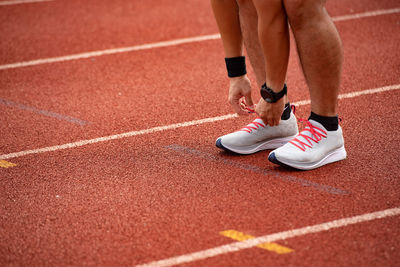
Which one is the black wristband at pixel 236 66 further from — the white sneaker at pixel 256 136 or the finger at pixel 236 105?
the white sneaker at pixel 256 136

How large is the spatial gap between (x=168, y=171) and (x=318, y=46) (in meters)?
1.11

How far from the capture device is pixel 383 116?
3.89m

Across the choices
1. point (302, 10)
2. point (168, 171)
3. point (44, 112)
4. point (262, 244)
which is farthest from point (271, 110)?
point (44, 112)

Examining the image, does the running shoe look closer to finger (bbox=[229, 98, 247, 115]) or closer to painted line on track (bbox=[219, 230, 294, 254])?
finger (bbox=[229, 98, 247, 115])

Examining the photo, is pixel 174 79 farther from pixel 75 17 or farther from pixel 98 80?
pixel 75 17

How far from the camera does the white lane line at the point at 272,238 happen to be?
2.46 meters

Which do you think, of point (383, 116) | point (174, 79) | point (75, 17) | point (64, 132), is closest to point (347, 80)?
point (383, 116)

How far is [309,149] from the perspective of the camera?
313 centimetres

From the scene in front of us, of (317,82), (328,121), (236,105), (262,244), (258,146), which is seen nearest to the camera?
(262,244)

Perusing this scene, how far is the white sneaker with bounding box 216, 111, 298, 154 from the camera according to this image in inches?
134

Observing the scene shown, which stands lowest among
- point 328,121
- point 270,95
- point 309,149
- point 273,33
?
point 309,149

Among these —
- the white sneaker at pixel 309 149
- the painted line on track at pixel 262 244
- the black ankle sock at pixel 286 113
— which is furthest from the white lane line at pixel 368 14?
the painted line on track at pixel 262 244

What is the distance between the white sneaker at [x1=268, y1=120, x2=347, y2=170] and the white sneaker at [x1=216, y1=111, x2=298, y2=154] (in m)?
0.24

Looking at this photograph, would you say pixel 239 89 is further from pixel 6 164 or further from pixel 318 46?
pixel 6 164
